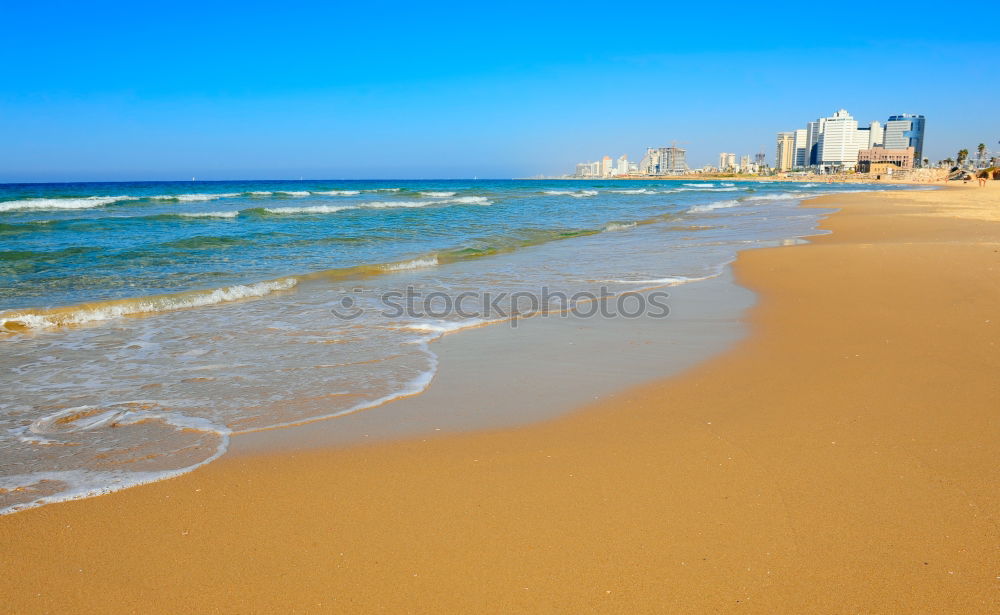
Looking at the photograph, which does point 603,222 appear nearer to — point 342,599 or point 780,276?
point 780,276

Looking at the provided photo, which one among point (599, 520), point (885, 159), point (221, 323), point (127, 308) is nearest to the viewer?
point (599, 520)

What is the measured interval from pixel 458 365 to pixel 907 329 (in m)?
4.14

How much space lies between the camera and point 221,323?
7027mm

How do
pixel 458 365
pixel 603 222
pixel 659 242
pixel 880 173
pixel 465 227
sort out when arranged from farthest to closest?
1. pixel 880 173
2. pixel 603 222
3. pixel 465 227
4. pixel 659 242
5. pixel 458 365

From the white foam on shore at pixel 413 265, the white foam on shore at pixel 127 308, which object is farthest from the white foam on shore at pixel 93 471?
the white foam on shore at pixel 413 265

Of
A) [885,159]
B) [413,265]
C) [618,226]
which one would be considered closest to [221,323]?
A: [413,265]

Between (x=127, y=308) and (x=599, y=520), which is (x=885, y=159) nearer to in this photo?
(x=127, y=308)

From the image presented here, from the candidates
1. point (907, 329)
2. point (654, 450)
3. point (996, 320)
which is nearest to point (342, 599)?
point (654, 450)

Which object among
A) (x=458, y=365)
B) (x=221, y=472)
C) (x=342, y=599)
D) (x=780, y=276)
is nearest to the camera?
(x=342, y=599)

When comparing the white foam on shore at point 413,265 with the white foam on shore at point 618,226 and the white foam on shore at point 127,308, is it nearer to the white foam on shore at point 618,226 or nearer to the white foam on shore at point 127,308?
the white foam on shore at point 127,308

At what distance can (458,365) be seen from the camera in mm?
5207

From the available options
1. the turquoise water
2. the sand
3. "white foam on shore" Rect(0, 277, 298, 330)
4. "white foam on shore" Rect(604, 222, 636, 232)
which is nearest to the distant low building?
"white foam on shore" Rect(604, 222, 636, 232)

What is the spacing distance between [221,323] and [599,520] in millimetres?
5632

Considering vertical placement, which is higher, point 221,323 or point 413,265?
point 221,323
